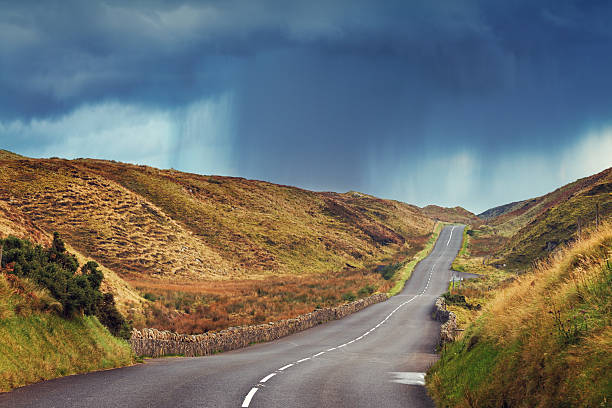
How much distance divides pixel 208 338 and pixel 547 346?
1977cm

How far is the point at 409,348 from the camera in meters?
26.2

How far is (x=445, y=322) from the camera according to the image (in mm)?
34875

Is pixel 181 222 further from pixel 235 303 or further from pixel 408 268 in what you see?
pixel 235 303

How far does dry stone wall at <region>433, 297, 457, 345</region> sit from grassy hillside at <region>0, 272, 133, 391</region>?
44.2 ft

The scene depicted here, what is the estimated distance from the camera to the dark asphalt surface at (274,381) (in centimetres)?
907

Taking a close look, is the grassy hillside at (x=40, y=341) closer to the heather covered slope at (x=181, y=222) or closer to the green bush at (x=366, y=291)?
the heather covered slope at (x=181, y=222)

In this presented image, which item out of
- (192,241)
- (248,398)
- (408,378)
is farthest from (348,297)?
(248,398)

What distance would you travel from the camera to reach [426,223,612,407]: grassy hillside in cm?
611

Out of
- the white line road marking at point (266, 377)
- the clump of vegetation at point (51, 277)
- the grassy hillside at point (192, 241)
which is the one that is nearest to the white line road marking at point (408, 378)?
the white line road marking at point (266, 377)

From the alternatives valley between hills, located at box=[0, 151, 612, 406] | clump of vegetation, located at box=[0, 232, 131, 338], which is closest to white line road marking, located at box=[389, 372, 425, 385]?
valley between hills, located at box=[0, 151, 612, 406]

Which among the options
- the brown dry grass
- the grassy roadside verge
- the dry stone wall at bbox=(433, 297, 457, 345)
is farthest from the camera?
the grassy roadside verge

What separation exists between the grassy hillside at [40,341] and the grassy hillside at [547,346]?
929 cm

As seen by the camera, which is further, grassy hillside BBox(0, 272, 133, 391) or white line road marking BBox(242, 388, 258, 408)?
grassy hillside BBox(0, 272, 133, 391)

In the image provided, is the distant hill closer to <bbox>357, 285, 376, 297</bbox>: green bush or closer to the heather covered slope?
<bbox>357, 285, 376, 297</bbox>: green bush
